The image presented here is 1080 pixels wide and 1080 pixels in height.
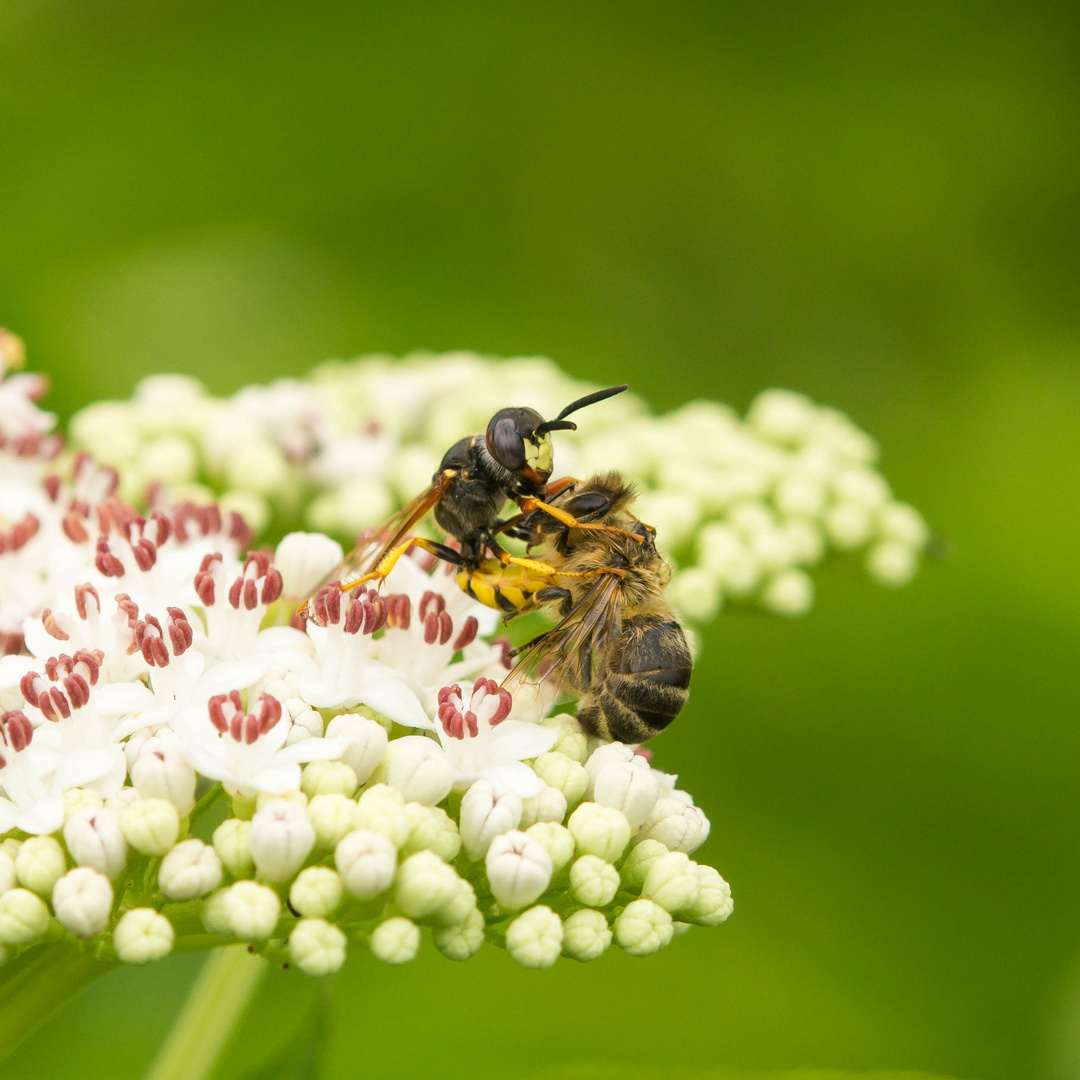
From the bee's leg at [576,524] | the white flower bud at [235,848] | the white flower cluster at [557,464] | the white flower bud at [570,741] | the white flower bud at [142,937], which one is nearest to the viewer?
the white flower bud at [142,937]

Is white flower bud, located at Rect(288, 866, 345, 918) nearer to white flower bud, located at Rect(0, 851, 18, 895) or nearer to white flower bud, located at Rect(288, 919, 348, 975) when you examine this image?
white flower bud, located at Rect(288, 919, 348, 975)

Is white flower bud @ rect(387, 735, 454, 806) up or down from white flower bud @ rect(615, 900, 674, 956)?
up

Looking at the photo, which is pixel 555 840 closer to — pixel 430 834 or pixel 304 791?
pixel 430 834

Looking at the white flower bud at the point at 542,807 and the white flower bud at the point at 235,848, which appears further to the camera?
the white flower bud at the point at 542,807

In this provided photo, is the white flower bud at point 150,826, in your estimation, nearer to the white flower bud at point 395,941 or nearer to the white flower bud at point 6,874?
the white flower bud at point 6,874

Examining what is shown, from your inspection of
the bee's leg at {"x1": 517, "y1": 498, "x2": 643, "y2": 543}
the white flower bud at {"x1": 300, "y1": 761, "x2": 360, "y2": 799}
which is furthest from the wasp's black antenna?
the white flower bud at {"x1": 300, "y1": 761, "x2": 360, "y2": 799}

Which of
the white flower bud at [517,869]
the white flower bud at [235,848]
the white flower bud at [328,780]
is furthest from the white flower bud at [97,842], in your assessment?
the white flower bud at [517,869]

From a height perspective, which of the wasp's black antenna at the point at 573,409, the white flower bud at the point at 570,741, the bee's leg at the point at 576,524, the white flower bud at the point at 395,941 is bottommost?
the white flower bud at the point at 395,941

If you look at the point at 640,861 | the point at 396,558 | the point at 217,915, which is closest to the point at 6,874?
the point at 217,915
